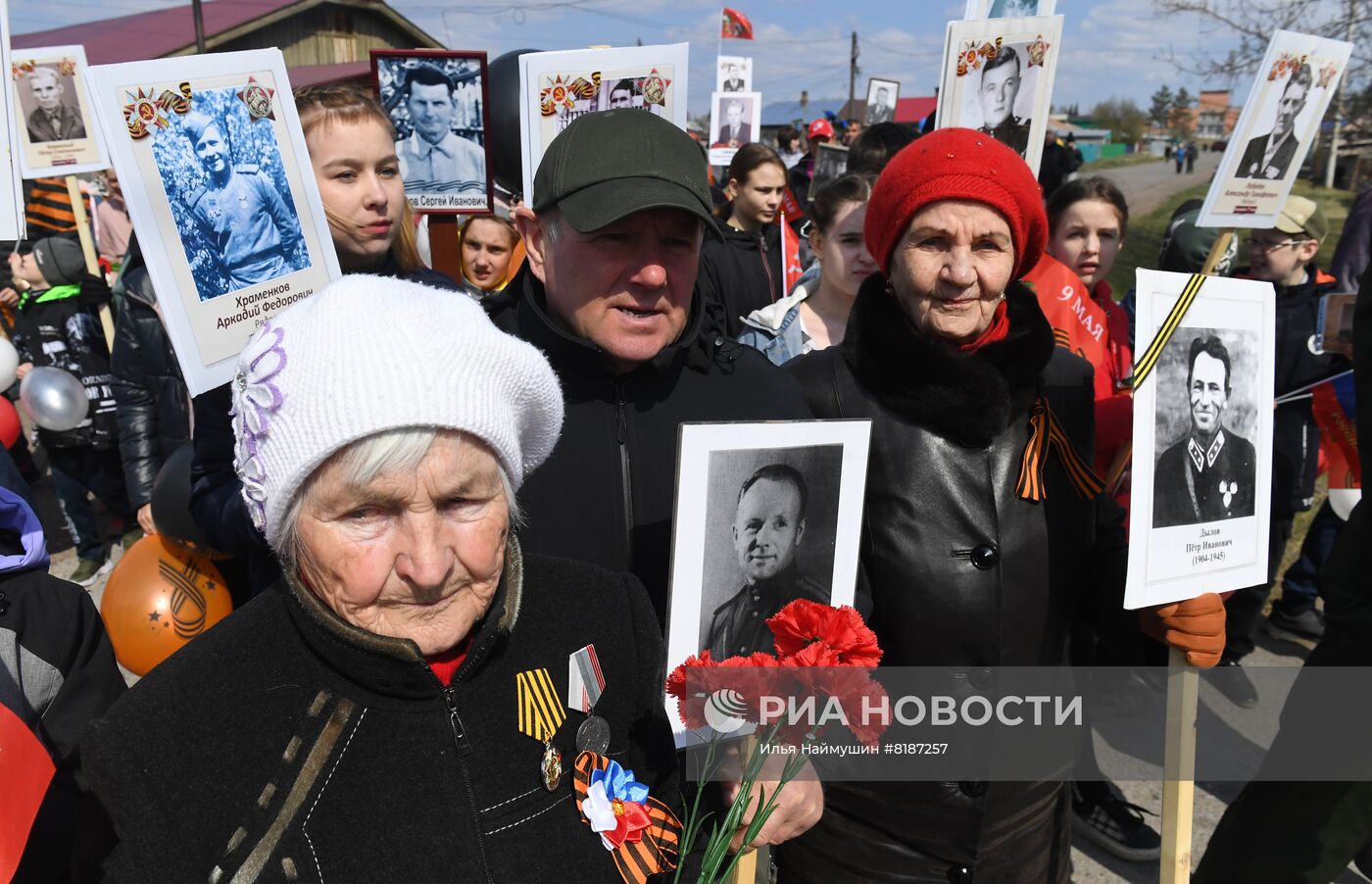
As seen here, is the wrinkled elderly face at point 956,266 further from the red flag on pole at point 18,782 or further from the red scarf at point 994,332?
the red flag on pole at point 18,782

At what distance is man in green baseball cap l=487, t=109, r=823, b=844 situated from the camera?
167 centimetres

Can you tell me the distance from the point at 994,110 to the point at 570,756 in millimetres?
2935

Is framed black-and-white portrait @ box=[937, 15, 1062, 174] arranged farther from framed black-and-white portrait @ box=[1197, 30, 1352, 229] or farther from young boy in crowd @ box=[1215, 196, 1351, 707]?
young boy in crowd @ box=[1215, 196, 1351, 707]

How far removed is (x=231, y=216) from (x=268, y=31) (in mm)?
27780

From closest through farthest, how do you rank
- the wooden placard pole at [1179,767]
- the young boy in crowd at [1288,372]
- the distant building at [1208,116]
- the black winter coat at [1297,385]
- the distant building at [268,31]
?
1. the wooden placard pole at [1179,767]
2. the young boy in crowd at [1288,372]
3. the black winter coat at [1297,385]
4. the distant building at [268,31]
5. the distant building at [1208,116]

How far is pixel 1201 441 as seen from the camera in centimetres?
206

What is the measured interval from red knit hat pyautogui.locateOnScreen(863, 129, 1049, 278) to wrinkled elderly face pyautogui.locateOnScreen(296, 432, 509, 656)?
1244 millimetres

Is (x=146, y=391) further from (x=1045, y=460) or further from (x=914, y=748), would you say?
(x=1045, y=460)

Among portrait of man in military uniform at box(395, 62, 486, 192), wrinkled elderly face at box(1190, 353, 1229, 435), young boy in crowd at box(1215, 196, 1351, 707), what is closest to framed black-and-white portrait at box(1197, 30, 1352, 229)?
young boy in crowd at box(1215, 196, 1351, 707)

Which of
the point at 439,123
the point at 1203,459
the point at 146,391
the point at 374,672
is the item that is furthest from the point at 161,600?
the point at 1203,459

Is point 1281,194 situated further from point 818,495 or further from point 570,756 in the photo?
point 570,756

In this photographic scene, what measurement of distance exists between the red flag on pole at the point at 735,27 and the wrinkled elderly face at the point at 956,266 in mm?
12323

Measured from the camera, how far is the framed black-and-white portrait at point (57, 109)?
196 inches

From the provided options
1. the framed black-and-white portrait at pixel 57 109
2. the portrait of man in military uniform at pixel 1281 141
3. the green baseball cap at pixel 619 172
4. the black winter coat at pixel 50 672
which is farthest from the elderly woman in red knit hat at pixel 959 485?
the framed black-and-white portrait at pixel 57 109
